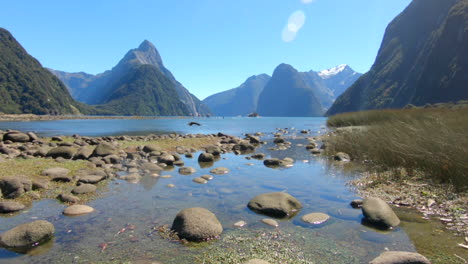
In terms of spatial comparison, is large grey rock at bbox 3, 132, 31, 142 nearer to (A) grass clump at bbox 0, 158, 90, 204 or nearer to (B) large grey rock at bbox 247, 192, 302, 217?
(A) grass clump at bbox 0, 158, 90, 204

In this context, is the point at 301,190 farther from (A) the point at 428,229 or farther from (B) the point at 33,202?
(B) the point at 33,202

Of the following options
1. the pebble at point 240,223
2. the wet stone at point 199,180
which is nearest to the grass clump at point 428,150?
the pebble at point 240,223

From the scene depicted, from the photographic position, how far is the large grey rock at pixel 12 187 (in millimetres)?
7772

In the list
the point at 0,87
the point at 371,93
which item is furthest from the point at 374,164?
the point at 0,87

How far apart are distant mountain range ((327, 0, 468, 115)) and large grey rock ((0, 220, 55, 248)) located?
311 feet

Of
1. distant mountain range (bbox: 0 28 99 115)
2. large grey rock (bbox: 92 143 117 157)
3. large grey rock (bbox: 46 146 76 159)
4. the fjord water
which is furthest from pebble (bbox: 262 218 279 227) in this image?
distant mountain range (bbox: 0 28 99 115)

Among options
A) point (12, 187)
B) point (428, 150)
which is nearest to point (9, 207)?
point (12, 187)

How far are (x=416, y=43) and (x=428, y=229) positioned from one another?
170 m

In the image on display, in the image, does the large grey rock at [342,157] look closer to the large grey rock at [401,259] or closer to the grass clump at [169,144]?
the large grey rock at [401,259]

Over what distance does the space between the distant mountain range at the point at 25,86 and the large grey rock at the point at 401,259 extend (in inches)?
6997

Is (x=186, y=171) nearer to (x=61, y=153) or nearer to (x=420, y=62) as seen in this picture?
(x=61, y=153)

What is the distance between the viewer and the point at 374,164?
13.1m

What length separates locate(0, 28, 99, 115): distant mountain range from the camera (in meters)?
146

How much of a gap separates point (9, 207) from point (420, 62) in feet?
458
